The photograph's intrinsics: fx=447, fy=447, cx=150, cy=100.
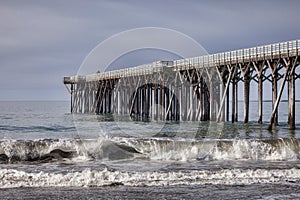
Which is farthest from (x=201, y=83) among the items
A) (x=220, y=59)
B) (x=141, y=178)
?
(x=141, y=178)

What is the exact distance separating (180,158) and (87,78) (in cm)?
3747

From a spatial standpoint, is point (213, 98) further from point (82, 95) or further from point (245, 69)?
point (82, 95)

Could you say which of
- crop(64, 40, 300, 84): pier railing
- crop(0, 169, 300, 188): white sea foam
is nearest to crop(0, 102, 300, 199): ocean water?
crop(0, 169, 300, 188): white sea foam

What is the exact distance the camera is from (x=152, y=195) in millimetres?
8648

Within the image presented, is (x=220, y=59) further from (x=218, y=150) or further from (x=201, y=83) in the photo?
(x=218, y=150)

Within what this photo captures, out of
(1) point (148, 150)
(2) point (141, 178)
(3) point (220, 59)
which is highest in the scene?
(3) point (220, 59)

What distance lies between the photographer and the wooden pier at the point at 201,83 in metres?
24.6

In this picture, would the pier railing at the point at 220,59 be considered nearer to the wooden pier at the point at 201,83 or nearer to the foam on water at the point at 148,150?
the wooden pier at the point at 201,83

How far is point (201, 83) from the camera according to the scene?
32.0 metres

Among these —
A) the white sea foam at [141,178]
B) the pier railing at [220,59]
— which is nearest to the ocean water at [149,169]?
the white sea foam at [141,178]

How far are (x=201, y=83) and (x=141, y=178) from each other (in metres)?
22.0

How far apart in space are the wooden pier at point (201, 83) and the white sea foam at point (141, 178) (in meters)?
13.0

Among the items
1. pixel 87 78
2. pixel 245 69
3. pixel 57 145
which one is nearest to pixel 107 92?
pixel 87 78

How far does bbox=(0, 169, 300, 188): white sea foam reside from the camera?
9.84m
